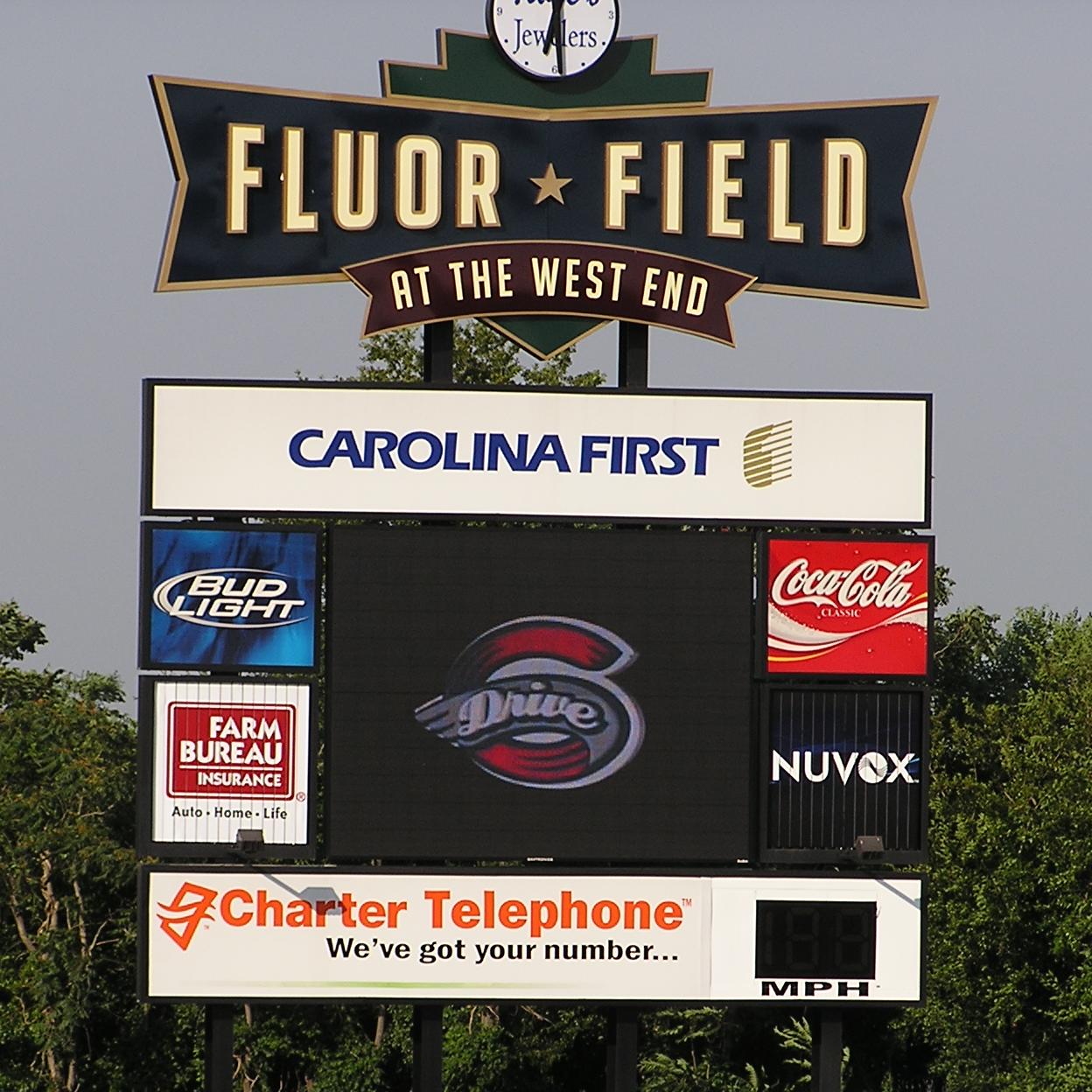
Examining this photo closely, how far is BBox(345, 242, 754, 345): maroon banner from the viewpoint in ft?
63.5

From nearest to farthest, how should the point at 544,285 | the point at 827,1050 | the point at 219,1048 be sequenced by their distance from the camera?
the point at 219,1048, the point at 827,1050, the point at 544,285

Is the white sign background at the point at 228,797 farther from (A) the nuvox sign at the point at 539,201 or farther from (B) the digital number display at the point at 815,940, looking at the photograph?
(B) the digital number display at the point at 815,940

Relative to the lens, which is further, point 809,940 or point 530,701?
point 809,940

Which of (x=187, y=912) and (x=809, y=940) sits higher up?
(x=187, y=912)

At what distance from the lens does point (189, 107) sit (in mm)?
19141

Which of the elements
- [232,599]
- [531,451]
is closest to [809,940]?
[531,451]

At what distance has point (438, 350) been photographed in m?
19.5

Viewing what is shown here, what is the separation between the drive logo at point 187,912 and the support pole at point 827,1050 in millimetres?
5228

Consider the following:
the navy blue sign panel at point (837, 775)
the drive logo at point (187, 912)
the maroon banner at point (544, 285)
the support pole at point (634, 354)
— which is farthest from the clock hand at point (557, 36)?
the drive logo at point (187, 912)

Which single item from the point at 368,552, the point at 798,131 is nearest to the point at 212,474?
the point at 368,552

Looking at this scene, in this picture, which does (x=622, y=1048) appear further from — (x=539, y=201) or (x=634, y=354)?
(x=539, y=201)

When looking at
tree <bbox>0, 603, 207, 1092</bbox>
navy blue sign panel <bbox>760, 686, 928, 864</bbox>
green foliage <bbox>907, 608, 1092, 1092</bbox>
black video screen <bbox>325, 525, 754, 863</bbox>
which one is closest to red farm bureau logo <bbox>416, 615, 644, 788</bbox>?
black video screen <bbox>325, 525, 754, 863</bbox>

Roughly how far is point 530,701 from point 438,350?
328cm

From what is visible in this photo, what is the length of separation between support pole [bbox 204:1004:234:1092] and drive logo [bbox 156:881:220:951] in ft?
2.16
